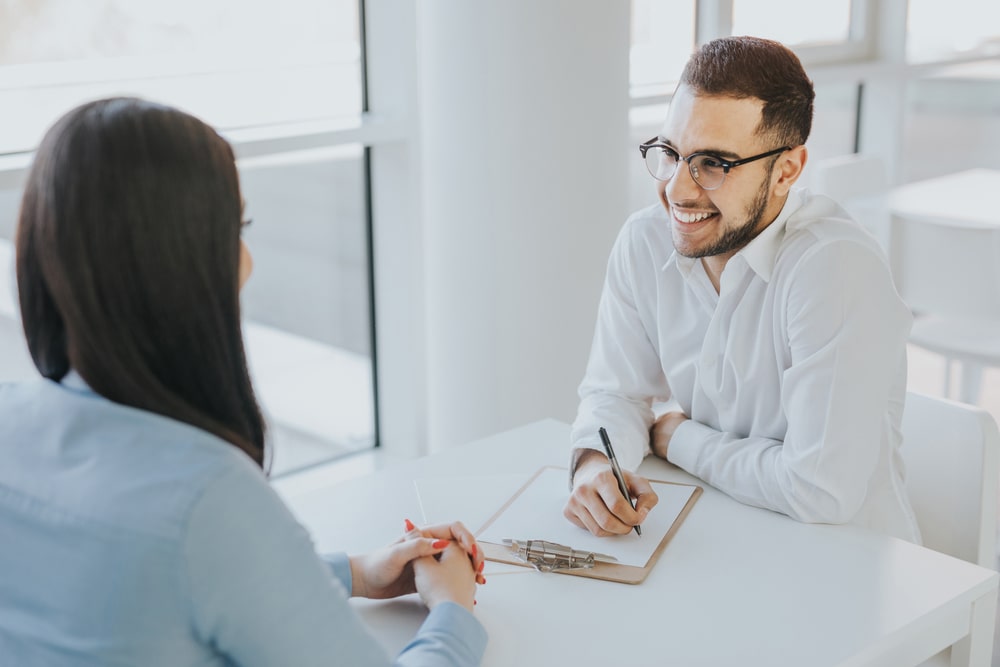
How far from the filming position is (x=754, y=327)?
1723 millimetres

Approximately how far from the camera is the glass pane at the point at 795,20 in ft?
13.1

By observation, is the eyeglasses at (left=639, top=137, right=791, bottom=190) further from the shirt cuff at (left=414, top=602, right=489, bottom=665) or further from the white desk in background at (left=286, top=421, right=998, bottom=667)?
the shirt cuff at (left=414, top=602, right=489, bottom=665)

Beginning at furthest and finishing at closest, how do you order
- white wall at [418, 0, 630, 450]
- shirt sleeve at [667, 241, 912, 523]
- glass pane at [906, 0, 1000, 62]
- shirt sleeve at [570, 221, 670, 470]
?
glass pane at [906, 0, 1000, 62] < white wall at [418, 0, 630, 450] < shirt sleeve at [570, 221, 670, 470] < shirt sleeve at [667, 241, 912, 523]

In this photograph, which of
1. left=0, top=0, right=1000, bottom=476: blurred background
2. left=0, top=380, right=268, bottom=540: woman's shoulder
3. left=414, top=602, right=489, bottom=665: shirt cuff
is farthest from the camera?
left=0, top=0, right=1000, bottom=476: blurred background

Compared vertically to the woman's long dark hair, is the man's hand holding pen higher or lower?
lower

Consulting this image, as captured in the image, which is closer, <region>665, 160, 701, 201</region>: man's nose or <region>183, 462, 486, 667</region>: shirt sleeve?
<region>183, 462, 486, 667</region>: shirt sleeve

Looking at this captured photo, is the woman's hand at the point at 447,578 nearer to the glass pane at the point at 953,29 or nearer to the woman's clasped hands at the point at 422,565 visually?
the woman's clasped hands at the point at 422,565

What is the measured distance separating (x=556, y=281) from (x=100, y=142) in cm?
189

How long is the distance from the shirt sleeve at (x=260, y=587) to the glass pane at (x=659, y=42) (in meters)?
2.86

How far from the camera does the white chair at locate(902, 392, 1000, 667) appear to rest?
171cm

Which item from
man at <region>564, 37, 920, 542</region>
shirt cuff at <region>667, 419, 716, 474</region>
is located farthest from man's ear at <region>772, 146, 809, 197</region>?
shirt cuff at <region>667, 419, 716, 474</region>

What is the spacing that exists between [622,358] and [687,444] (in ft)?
0.87

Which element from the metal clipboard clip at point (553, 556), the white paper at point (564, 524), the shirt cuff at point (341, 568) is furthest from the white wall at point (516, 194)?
the shirt cuff at point (341, 568)

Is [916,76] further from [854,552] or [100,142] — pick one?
[100,142]
